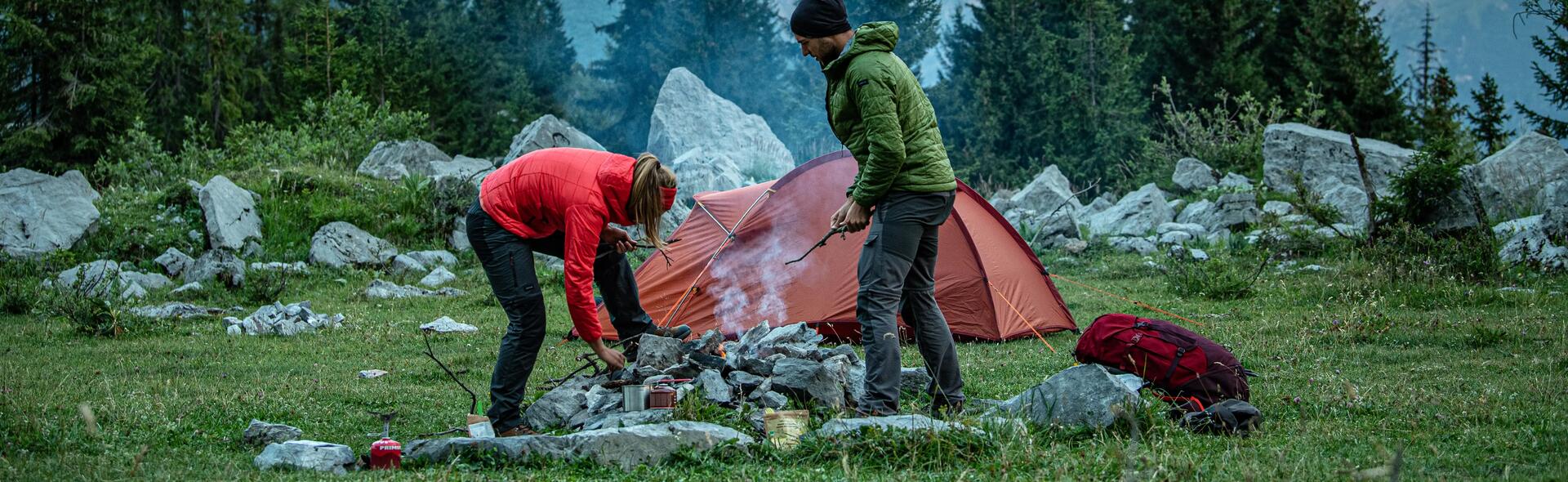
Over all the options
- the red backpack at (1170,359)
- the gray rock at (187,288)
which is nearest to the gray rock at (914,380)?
the red backpack at (1170,359)

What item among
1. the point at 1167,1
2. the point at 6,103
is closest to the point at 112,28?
the point at 6,103

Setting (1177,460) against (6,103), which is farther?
(6,103)

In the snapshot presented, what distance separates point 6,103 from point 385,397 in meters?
18.8

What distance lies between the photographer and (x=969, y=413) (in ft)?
15.8

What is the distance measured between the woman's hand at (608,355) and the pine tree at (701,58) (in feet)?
102

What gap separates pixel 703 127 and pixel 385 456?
2218 cm

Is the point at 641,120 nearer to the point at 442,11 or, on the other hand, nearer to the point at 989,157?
the point at 442,11

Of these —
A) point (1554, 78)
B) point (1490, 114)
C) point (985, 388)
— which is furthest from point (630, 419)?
point (1490, 114)

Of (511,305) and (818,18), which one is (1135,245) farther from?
(511,305)

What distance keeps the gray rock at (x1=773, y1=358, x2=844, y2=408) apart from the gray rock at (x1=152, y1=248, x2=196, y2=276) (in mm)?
9583

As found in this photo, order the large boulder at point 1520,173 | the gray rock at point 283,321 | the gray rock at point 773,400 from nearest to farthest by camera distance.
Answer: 1. the gray rock at point 773,400
2. the gray rock at point 283,321
3. the large boulder at point 1520,173

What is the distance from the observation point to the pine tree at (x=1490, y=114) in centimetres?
2508

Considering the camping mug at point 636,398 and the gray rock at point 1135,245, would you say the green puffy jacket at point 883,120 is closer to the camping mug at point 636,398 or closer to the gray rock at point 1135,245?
the camping mug at point 636,398

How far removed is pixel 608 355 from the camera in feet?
15.9
